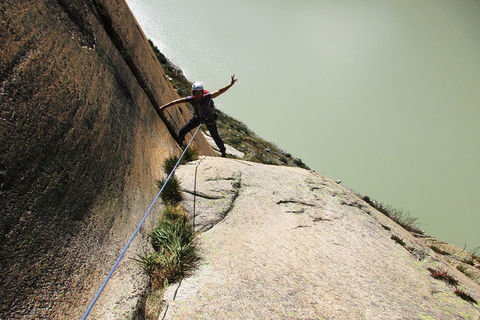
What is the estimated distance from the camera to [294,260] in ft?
15.1

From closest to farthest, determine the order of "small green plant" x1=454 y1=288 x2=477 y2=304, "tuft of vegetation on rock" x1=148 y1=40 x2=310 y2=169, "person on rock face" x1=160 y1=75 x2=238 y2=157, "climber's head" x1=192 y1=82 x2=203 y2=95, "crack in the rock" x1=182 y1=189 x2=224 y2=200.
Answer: "small green plant" x1=454 y1=288 x2=477 y2=304, "crack in the rock" x1=182 y1=189 x2=224 y2=200, "climber's head" x1=192 y1=82 x2=203 y2=95, "person on rock face" x1=160 y1=75 x2=238 y2=157, "tuft of vegetation on rock" x1=148 y1=40 x2=310 y2=169

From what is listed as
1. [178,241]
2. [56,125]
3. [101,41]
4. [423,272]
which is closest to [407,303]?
[423,272]

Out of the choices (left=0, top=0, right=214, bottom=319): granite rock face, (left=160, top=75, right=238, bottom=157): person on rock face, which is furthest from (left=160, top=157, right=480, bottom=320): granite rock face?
(left=160, top=75, right=238, bottom=157): person on rock face

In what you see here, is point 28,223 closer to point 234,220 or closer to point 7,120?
point 7,120

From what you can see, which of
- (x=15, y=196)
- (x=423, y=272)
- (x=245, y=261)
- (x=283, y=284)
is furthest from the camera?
(x=423, y=272)

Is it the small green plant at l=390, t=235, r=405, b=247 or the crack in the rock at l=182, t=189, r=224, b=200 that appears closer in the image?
the crack in the rock at l=182, t=189, r=224, b=200

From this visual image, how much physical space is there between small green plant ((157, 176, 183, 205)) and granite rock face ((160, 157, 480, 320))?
22 centimetres

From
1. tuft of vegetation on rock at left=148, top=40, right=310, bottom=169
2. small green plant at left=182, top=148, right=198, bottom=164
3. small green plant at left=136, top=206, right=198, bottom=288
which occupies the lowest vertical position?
small green plant at left=136, top=206, right=198, bottom=288

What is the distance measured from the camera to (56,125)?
3326 mm

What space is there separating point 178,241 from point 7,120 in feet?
9.45

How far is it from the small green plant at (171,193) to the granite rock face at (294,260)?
8.7 inches

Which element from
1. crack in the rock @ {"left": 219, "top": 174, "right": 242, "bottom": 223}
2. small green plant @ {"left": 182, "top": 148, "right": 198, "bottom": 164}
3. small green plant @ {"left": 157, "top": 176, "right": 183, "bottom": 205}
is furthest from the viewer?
small green plant @ {"left": 182, "top": 148, "right": 198, "bottom": 164}

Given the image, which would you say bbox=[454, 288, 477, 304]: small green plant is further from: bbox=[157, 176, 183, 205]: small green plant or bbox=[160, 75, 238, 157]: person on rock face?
bbox=[160, 75, 238, 157]: person on rock face

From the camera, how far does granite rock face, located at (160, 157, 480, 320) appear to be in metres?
3.68
